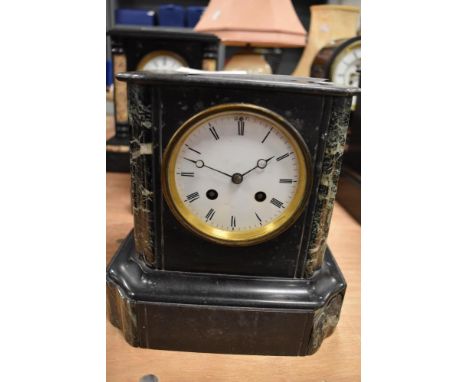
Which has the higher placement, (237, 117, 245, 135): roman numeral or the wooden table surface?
(237, 117, 245, 135): roman numeral

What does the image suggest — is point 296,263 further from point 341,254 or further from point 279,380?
point 341,254

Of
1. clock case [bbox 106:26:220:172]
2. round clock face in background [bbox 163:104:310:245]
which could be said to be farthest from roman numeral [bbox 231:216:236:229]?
clock case [bbox 106:26:220:172]

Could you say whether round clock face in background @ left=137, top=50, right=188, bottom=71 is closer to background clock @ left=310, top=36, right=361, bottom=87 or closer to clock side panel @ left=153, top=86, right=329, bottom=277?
background clock @ left=310, top=36, right=361, bottom=87

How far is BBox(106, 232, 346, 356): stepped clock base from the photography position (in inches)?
32.7

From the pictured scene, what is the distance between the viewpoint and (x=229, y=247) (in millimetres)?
847

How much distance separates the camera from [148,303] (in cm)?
83

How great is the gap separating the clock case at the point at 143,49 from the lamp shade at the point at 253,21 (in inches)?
5.3

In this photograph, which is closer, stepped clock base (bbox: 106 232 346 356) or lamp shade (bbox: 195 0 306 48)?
stepped clock base (bbox: 106 232 346 356)

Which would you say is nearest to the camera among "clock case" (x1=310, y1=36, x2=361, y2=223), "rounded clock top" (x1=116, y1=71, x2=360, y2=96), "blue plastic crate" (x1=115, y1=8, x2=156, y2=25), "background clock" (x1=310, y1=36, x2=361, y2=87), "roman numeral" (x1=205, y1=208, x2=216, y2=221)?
"rounded clock top" (x1=116, y1=71, x2=360, y2=96)

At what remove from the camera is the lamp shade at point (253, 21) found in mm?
1478

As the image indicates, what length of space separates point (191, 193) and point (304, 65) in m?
1.99

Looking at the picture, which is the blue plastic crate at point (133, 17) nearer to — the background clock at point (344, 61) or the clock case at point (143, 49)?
the clock case at point (143, 49)

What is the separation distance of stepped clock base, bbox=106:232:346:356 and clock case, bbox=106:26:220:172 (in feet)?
3.59

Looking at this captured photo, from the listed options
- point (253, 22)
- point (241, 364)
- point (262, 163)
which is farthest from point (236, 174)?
point (253, 22)
